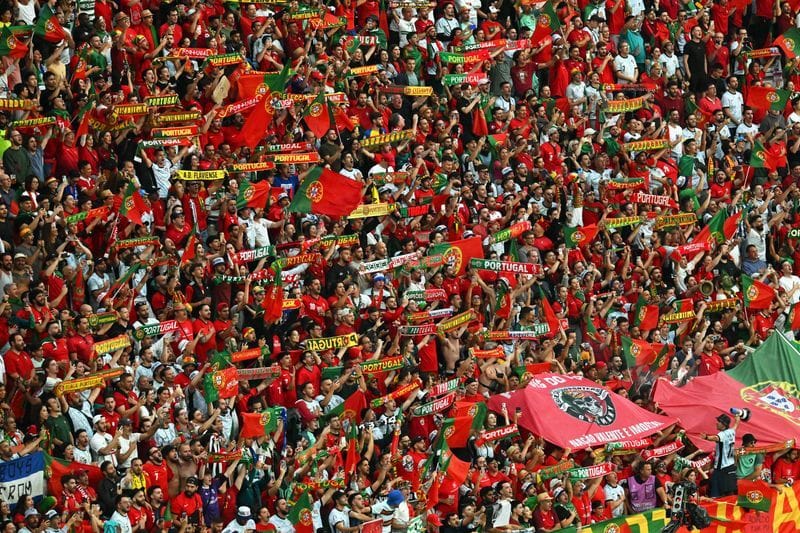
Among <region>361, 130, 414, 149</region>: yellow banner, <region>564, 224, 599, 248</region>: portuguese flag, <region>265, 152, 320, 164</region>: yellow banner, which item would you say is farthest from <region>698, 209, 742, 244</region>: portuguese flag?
<region>265, 152, 320, 164</region>: yellow banner

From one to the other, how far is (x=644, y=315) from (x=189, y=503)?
7975 millimetres

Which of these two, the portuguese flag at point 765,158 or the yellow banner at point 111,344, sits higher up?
the yellow banner at point 111,344

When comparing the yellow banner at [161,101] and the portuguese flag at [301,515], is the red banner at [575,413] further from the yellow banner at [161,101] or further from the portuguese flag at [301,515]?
the yellow banner at [161,101]

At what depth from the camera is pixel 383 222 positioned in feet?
76.7

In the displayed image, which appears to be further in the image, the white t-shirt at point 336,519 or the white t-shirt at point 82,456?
the white t-shirt at point 336,519

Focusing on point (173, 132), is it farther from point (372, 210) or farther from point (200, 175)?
point (372, 210)

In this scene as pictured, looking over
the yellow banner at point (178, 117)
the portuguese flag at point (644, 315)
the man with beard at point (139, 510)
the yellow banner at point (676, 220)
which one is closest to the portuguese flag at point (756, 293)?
the yellow banner at point (676, 220)

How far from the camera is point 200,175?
21891 mm

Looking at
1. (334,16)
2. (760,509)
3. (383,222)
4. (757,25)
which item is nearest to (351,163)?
(383,222)

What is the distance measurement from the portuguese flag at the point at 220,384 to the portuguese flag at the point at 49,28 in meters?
4.60

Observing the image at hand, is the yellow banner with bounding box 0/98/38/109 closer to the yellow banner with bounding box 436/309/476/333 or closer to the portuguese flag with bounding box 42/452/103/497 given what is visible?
the portuguese flag with bounding box 42/452/103/497

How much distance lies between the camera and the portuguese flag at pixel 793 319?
1014 inches

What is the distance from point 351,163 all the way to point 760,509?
6.80 metres

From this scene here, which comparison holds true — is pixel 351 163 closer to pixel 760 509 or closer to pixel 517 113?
pixel 517 113
